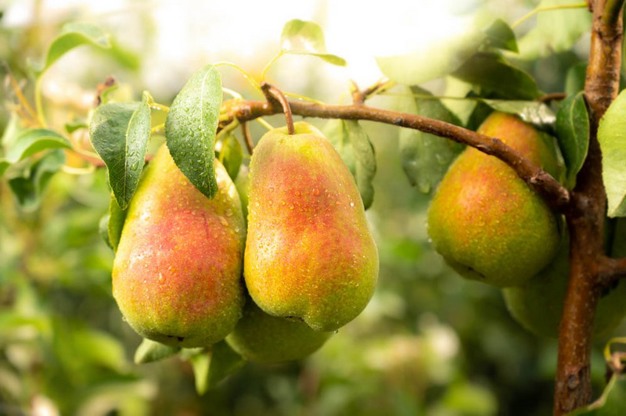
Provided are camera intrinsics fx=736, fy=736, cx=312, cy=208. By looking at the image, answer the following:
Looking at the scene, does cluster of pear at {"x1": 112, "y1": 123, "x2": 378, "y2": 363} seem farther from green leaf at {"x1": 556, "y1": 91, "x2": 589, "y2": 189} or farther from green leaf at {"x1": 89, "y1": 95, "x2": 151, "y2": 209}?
green leaf at {"x1": 556, "y1": 91, "x2": 589, "y2": 189}

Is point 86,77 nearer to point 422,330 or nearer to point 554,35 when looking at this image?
point 422,330

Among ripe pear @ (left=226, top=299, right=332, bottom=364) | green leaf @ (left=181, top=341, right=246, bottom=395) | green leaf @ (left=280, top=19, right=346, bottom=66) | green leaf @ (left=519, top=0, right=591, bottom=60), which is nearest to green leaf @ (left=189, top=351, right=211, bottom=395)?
green leaf @ (left=181, top=341, right=246, bottom=395)

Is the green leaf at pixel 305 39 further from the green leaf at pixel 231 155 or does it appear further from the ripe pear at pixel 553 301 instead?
the ripe pear at pixel 553 301

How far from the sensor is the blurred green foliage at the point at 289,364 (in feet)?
5.12

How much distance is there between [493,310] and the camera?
226 centimetres

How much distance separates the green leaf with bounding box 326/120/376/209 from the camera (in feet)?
2.31

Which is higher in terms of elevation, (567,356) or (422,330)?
(567,356)

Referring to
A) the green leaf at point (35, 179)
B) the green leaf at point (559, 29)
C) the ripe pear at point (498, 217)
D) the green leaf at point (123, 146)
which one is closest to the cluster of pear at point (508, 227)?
the ripe pear at point (498, 217)

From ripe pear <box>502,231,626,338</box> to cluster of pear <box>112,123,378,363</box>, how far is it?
0.83 ft

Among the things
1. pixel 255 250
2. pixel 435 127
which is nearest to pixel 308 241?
pixel 255 250

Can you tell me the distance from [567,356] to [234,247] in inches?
12.6

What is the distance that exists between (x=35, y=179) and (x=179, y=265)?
1.17 ft

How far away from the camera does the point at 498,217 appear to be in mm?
691

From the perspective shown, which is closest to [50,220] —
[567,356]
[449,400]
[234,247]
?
[449,400]
